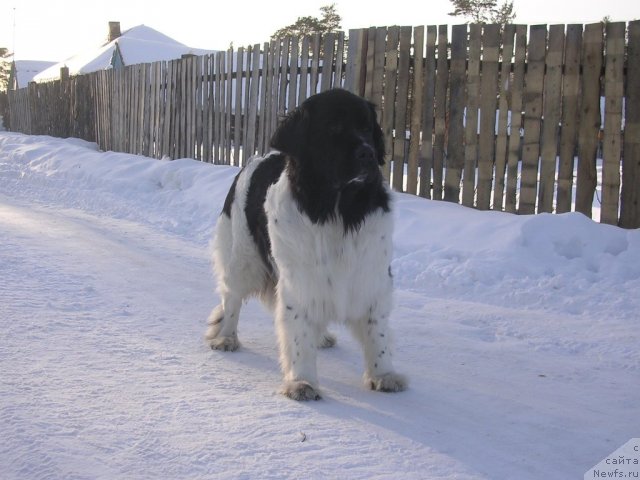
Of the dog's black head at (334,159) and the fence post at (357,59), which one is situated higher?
the fence post at (357,59)

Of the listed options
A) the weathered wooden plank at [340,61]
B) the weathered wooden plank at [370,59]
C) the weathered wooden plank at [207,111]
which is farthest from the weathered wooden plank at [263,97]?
the weathered wooden plank at [370,59]

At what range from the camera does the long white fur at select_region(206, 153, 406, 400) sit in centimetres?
387

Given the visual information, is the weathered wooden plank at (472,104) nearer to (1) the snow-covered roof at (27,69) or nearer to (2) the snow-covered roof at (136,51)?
(2) the snow-covered roof at (136,51)

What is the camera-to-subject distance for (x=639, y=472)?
2.93 metres

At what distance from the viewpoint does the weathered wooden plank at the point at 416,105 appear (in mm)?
8656

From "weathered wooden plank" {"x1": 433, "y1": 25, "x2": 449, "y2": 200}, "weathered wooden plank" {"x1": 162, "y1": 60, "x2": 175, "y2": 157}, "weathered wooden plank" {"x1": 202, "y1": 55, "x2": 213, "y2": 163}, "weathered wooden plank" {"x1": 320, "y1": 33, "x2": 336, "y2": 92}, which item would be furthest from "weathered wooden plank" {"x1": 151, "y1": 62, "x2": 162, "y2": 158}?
"weathered wooden plank" {"x1": 433, "y1": 25, "x2": 449, "y2": 200}

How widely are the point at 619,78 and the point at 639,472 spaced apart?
16.8 feet

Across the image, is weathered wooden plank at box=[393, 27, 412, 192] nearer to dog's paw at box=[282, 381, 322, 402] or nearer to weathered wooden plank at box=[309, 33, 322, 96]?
weathered wooden plank at box=[309, 33, 322, 96]

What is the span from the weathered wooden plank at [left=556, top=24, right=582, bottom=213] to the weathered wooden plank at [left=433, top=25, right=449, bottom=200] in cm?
149

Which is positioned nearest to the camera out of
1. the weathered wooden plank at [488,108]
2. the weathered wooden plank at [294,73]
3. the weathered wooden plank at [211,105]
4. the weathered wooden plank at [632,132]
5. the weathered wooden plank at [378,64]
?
the weathered wooden plank at [632,132]

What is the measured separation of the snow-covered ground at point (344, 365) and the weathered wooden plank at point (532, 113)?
51 centimetres

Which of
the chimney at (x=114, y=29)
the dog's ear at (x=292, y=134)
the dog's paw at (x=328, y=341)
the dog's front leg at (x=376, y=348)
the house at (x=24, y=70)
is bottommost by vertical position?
the dog's paw at (x=328, y=341)

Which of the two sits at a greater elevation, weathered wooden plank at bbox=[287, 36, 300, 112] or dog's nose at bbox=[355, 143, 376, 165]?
weathered wooden plank at bbox=[287, 36, 300, 112]

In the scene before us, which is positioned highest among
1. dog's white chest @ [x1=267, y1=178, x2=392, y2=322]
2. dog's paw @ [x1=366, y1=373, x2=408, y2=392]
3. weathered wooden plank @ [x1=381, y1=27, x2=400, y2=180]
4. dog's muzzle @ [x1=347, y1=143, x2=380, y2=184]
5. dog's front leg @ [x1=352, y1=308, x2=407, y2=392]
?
weathered wooden plank @ [x1=381, y1=27, x2=400, y2=180]
